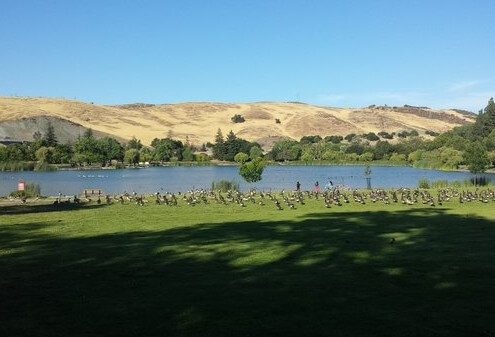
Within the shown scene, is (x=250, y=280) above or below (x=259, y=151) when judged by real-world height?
below

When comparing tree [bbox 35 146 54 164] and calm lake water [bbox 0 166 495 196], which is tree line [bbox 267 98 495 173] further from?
tree [bbox 35 146 54 164]

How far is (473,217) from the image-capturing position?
23859 millimetres

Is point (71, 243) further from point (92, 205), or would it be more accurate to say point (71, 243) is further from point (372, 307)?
point (92, 205)

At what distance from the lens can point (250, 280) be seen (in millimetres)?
11055

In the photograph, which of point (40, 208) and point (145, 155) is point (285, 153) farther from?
point (40, 208)

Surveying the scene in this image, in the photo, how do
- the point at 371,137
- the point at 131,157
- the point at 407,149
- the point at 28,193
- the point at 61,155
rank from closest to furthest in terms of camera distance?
the point at 28,193
the point at 61,155
the point at 131,157
the point at 407,149
the point at 371,137

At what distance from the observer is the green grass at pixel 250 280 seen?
8.11m

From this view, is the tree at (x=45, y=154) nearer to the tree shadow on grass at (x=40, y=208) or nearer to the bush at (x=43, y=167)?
the bush at (x=43, y=167)

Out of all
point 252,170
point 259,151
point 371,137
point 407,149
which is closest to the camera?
point 252,170

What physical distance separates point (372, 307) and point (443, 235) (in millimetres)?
9700

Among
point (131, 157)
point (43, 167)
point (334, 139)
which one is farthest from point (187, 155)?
point (334, 139)

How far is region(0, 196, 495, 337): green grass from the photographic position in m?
8.11

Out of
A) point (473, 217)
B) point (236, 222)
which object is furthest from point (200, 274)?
point (473, 217)

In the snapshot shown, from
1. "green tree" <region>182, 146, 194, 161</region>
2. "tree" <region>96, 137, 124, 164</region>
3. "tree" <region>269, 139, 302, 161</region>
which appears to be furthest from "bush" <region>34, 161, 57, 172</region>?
"tree" <region>269, 139, 302, 161</region>
